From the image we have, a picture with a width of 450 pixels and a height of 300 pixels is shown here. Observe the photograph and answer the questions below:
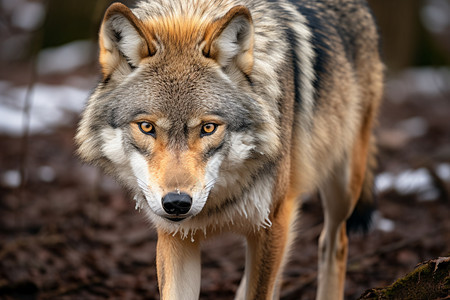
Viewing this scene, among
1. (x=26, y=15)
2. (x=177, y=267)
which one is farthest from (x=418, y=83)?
(x=26, y=15)

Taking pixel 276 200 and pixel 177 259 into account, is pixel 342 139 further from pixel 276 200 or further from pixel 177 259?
pixel 177 259

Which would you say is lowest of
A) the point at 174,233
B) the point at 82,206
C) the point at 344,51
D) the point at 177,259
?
the point at 82,206

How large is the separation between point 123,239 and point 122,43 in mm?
3611

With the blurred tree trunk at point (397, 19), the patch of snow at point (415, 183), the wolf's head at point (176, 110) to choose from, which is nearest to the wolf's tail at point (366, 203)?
the patch of snow at point (415, 183)

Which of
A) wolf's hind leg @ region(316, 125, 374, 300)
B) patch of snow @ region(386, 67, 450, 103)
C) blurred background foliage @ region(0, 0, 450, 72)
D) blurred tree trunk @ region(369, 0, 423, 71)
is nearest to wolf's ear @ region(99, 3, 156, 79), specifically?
wolf's hind leg @ region(316, 125, 374, 300)

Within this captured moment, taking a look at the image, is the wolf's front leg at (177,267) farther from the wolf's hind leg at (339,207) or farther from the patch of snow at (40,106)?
the patch of snow at (40,106)

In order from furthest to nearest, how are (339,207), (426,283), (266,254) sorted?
1. (339,207)
2. (266,254)
3. (426,283)

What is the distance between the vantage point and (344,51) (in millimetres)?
4379

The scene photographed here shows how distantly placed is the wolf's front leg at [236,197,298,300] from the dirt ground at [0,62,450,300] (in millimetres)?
697

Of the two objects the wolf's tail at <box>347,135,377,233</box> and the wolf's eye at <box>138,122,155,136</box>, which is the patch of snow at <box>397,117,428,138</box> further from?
the wolf's eye at <box>138,122,155,136</box>

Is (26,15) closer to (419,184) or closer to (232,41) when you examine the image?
(419,184)

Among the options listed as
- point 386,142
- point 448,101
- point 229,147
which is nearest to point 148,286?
point 229,147

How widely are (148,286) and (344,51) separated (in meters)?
2.67

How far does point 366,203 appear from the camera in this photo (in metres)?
5.30
